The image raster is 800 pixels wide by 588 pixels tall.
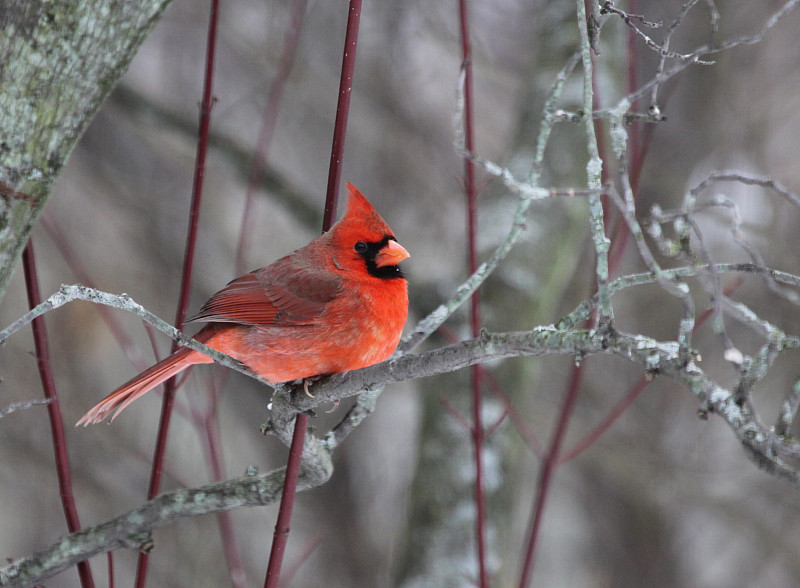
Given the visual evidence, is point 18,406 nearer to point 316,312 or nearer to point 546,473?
point 316,312

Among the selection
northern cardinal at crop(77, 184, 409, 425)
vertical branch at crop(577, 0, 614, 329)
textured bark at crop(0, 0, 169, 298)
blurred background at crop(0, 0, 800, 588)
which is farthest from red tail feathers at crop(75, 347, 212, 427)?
blurred background at crop(0, 0, 800, 588)

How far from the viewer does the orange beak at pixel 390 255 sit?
2.34m

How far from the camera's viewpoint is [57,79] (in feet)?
5.60

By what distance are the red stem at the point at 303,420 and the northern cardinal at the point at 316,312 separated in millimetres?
453

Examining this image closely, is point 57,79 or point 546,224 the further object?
point 546,224

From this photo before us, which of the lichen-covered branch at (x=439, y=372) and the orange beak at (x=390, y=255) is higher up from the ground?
the orange beak at (x=390, y=255)

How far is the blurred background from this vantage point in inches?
177

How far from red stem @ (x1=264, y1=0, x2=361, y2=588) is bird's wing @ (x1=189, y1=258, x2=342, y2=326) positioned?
603 millimetres

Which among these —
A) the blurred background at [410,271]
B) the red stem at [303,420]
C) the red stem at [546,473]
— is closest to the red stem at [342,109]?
the red stem at [303,420]

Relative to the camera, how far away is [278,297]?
2453 mm

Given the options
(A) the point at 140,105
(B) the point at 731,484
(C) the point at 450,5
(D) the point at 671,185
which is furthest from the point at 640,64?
(A) the point at 140,105

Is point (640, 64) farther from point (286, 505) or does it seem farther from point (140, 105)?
point (286, 505)

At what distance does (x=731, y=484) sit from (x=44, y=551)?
170 inches

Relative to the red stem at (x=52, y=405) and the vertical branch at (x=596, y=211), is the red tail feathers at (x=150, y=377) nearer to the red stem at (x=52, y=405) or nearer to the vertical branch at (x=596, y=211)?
the red stem at (x=52, y=405)
